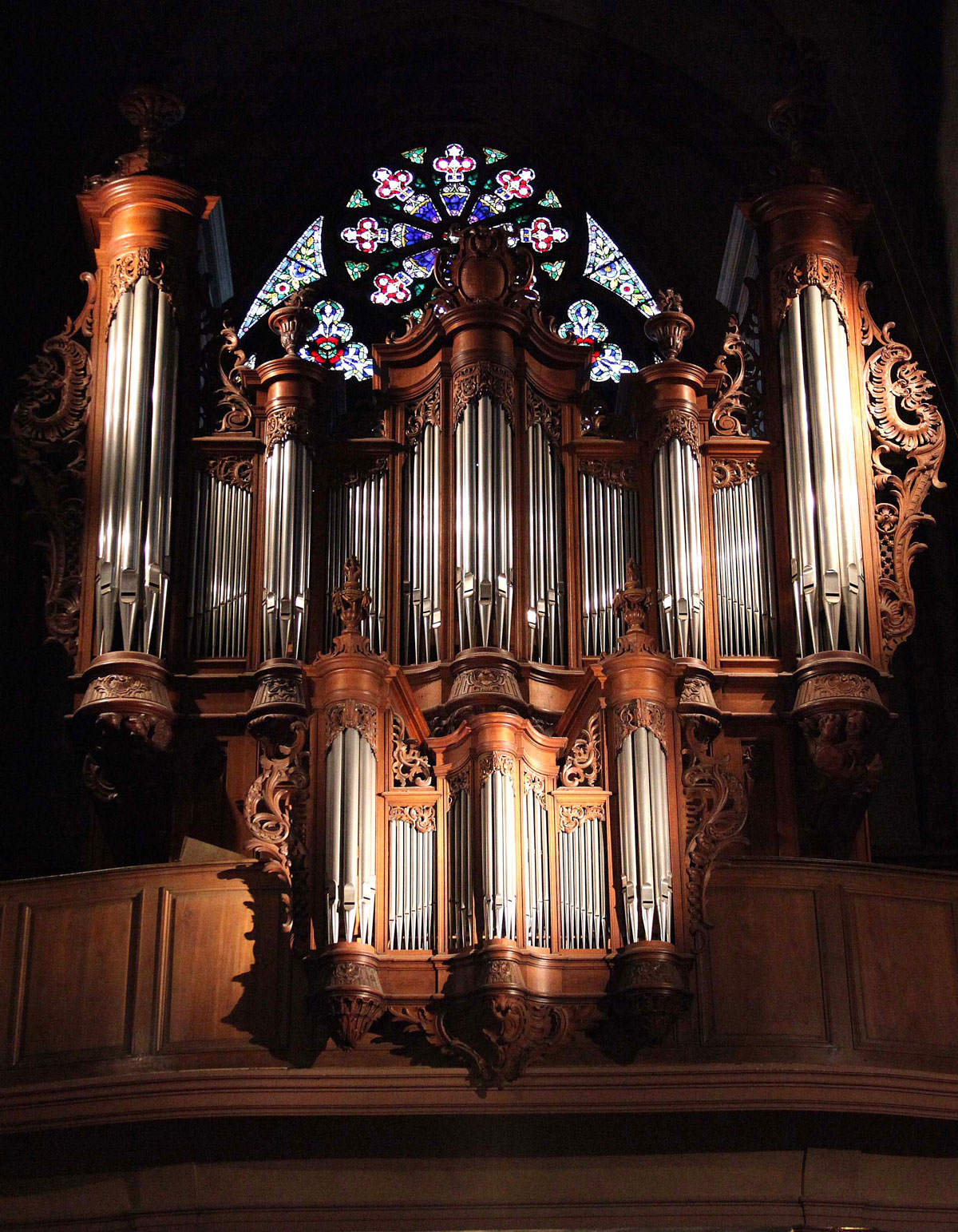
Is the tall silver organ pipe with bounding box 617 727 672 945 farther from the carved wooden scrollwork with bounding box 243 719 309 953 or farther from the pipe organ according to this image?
the carved wooden scrollwork with bounding box 243 719 309 953

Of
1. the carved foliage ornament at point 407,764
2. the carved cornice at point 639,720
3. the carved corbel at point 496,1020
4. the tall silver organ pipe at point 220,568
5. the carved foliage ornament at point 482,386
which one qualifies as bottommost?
the carved corbel at point 496,1020

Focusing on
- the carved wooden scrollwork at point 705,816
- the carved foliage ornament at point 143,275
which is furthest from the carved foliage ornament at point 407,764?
the carved foliage ornament at point 143,275

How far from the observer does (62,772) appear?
17.3 metres

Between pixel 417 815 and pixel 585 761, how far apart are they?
107 cm

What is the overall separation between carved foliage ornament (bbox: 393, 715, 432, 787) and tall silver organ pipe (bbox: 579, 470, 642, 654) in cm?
197

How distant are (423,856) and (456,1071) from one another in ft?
4.12

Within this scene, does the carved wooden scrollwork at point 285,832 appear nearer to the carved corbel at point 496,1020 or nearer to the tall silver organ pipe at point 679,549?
the carved corbel at point 496,1020

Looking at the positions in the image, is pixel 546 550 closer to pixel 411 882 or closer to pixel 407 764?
pixel 407 764

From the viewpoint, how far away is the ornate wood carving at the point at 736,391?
1584 centimetres

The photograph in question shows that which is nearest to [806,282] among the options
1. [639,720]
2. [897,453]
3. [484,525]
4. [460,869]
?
[897,453]

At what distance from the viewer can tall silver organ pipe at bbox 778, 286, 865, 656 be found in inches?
577

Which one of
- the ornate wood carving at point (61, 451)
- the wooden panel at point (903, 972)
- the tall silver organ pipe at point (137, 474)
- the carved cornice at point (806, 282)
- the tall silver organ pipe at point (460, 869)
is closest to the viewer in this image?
the tall silver organ pipe at point (460, 869)

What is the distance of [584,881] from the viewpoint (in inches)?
505

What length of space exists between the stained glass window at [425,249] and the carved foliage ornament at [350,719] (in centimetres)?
682
